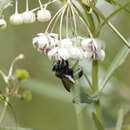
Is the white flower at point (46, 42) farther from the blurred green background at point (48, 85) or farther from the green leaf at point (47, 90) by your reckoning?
the green leaf at point (47, 90)

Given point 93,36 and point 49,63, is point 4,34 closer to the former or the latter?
point 49,63

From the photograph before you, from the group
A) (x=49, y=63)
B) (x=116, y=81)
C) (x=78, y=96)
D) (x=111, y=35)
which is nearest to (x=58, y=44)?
(x=78, y=96)

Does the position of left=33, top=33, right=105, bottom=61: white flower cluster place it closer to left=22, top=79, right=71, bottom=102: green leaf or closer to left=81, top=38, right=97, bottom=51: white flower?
left=81, top=38, right=97, bottom=51: white flower

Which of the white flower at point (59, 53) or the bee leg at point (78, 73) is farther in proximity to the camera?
the bee leg at point (78, 73)

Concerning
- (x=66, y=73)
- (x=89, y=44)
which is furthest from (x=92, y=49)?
(x=66, y=73)

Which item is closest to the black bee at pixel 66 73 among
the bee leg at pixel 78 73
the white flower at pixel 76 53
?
the bee leg at pixel 78 73

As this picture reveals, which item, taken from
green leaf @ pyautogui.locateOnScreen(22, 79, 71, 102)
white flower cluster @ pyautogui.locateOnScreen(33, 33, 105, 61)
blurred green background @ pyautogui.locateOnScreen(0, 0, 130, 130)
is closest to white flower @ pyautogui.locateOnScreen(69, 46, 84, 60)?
white flower cluster @ pyautogui.locateOnScreen(33, 33, 105, 61)

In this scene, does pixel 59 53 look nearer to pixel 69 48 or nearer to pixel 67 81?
pixel 69 48
